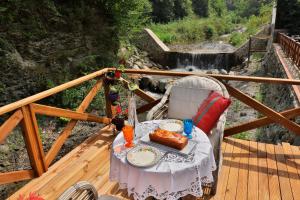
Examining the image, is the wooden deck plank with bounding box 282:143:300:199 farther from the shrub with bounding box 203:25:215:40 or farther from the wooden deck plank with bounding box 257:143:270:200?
the shrub with bounding box 203:25:215:40

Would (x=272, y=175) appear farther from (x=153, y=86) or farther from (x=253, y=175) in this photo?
(x=153, y=86)

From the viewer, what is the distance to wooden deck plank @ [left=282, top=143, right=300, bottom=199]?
2.88 meters

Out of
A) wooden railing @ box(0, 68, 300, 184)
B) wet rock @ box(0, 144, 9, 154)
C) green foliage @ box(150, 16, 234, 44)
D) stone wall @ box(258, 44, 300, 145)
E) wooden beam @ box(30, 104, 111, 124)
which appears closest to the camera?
wooden railing @ box(0, 68, 300, 184)

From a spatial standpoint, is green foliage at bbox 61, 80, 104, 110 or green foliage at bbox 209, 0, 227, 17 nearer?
green foliage at bbox 61, 80, 104, 110

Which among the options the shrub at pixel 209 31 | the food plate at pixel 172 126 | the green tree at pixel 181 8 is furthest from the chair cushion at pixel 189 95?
the green tree at pixel 181 8

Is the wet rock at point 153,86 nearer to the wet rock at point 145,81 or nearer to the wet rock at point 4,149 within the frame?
the wet rock at point 145,81

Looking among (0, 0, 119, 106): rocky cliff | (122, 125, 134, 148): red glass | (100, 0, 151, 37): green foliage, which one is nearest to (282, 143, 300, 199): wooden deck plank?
(122, 125, 134, 148): red glass

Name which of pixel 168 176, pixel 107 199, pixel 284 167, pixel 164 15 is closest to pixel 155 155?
pixel 168 176

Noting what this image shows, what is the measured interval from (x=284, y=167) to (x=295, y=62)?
6202 mm

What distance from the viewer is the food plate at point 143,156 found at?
1974 mm

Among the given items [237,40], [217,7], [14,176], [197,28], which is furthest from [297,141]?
[217,7]

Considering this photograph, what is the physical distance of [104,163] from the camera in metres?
3.44

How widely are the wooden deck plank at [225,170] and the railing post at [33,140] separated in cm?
211

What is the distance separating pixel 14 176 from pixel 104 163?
109cm
